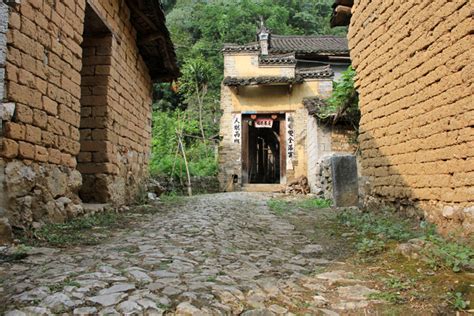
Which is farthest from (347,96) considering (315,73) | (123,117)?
(315,73)

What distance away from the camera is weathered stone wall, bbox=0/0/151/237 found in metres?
3.49

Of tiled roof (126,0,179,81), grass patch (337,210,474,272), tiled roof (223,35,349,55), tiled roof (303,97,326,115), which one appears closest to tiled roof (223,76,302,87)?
tiled roof (223,35,349,55)

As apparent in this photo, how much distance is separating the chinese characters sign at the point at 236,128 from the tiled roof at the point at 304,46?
3106 mm

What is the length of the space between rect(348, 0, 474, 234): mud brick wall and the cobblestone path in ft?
4.93

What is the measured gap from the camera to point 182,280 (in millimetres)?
2627

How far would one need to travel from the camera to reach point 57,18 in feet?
14.1

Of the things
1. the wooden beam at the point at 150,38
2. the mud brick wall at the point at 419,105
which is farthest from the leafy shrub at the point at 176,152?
the mud brick wall at the point at 419,105

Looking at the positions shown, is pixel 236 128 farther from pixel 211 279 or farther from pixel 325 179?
pixel 211 279

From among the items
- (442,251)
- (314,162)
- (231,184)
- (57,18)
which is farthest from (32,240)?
(231,184)

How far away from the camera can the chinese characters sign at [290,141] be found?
16.2 meters

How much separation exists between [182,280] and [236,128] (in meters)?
14.1

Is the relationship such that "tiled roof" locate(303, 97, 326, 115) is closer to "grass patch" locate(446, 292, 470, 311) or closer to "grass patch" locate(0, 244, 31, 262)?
"grass patch" locate(446, 292, 470, 311)

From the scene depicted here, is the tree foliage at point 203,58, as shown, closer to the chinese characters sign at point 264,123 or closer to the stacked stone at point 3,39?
the chinese characters sign at point 264,123

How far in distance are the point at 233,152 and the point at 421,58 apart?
12212 mm
